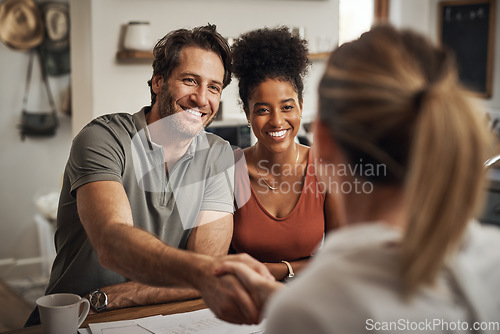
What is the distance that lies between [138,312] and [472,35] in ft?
11.9

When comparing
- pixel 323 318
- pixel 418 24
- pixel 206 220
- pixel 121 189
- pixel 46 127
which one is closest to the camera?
pixel 323 318

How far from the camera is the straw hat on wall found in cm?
343

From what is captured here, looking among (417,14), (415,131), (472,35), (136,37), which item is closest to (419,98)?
(415,131)

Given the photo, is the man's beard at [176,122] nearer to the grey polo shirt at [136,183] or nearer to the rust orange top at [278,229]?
the grey polo shirt at [136,183]

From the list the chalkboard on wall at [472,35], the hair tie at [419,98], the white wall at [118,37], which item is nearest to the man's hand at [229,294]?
the hair tie at [419,98]

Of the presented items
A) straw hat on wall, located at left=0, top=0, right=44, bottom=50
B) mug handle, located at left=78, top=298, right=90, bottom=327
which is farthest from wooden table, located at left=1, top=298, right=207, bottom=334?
straw hat on wall, located at left=0, top=0, right=44, bottom=50

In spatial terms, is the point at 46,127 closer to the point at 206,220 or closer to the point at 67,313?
the point at 206,220

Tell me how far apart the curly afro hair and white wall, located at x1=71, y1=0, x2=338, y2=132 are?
1.17 m

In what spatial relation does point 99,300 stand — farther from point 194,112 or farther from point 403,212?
point 403,212

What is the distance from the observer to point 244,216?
1.48 metres

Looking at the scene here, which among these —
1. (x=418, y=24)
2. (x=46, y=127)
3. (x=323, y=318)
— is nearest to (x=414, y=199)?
(x=323, y=318)

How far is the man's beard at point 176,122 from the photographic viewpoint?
1.50 meters

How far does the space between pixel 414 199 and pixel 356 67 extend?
0.53 ft

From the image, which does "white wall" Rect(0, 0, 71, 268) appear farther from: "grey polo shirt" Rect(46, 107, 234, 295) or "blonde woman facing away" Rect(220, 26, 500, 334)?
"blonde woman facing away" Rect(220, 26, 500, 334)
